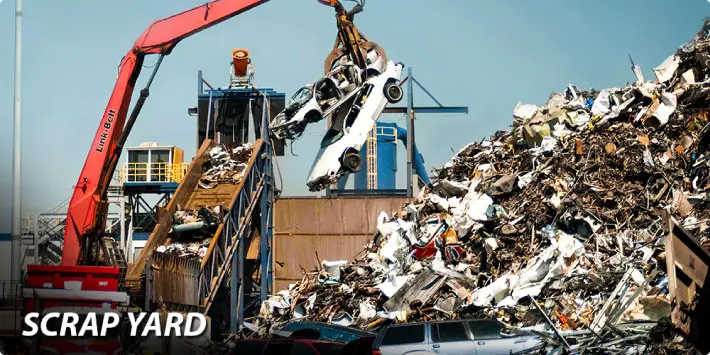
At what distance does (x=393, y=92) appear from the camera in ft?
66.8

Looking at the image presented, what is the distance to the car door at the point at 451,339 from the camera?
13344 millimetres

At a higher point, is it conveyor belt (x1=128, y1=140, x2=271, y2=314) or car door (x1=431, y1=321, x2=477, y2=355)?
conveyor belt (x1=128, y1=140, x2=271, y2=314)

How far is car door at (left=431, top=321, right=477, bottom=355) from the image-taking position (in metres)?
13.3

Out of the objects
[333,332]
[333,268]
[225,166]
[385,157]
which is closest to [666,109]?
[333,268]

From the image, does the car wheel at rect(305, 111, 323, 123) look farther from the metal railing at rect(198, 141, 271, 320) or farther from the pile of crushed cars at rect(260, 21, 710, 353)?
the metal railing at rect(198, 141, 271, 320)

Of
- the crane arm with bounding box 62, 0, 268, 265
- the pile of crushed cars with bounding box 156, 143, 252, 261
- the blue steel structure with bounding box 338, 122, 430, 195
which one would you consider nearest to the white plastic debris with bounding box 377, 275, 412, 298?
the pile of crushed cars with bounding box 156, 143, 252, 261

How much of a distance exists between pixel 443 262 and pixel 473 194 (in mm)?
2898

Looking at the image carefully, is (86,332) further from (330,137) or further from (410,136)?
(410,136)

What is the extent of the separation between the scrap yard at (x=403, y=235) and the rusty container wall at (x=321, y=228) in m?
0.05

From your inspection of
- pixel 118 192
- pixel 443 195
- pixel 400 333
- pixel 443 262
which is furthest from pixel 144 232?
pixel 400 333

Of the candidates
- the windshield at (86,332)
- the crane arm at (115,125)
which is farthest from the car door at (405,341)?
the crane arm at (115,125)

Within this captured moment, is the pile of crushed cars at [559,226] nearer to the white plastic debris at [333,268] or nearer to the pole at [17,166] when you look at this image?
the white plastic debris at [333,268]

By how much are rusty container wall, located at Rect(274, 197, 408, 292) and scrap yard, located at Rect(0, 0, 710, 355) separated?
0.05 meters

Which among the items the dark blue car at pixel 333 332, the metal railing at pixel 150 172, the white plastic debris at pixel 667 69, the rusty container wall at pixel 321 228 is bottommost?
the dark blue car at pixel 333 332
